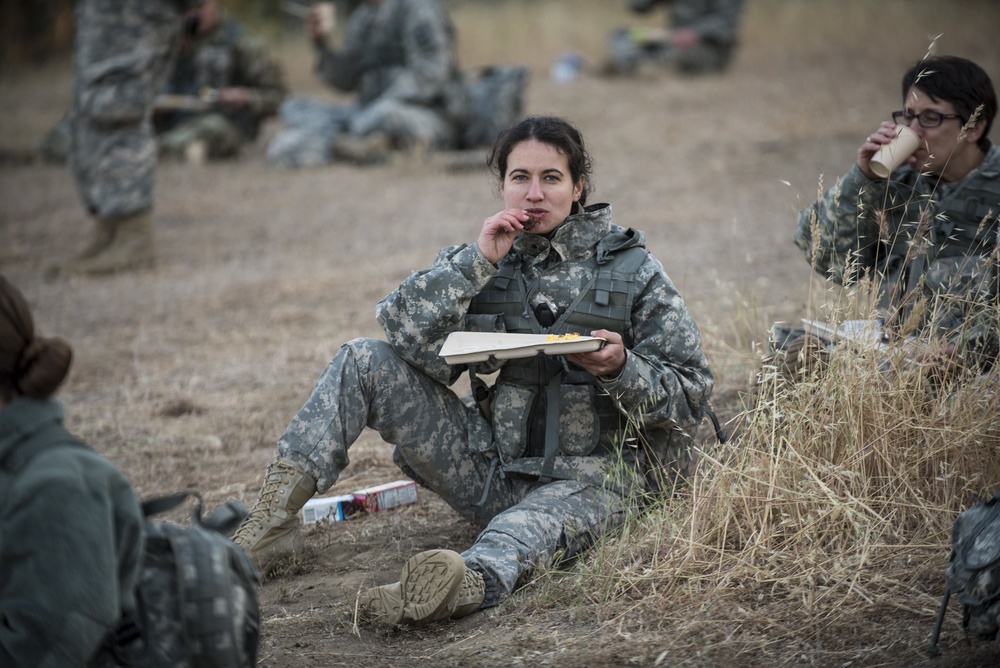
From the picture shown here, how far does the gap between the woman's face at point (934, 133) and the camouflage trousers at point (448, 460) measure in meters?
1.63

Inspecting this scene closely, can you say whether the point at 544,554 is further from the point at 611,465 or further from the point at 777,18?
the point at 777,18

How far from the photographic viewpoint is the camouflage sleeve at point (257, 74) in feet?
37.3

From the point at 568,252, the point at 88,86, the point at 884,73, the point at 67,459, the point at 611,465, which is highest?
the point at 884,73

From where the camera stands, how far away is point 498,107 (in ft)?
34.8

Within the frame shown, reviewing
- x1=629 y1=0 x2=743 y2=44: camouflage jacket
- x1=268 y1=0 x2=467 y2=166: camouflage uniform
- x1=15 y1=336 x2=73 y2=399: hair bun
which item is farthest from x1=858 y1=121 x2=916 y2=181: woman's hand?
x1=629 y1=0 x2=743 y2=44: camouflage jacket

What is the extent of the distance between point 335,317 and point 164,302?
1.31 m

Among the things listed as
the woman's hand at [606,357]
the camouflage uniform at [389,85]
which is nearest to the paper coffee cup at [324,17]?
the camouflage uniform at [389,85]

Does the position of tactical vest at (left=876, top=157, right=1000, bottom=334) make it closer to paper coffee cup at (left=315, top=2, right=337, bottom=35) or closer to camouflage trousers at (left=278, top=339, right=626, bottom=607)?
camouflage trousers at (left=278, top=339, right=626, bottom=607)

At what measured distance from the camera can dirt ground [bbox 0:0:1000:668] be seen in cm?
292

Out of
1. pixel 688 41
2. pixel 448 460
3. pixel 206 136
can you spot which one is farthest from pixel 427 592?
pixel 688 41

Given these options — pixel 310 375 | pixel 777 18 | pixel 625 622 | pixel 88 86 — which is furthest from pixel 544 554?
pixel 777 18

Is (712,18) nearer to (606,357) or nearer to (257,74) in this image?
(257,74)

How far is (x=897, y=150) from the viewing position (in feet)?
12.0

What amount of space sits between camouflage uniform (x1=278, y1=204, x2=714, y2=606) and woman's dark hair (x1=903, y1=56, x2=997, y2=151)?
1.23 meters
